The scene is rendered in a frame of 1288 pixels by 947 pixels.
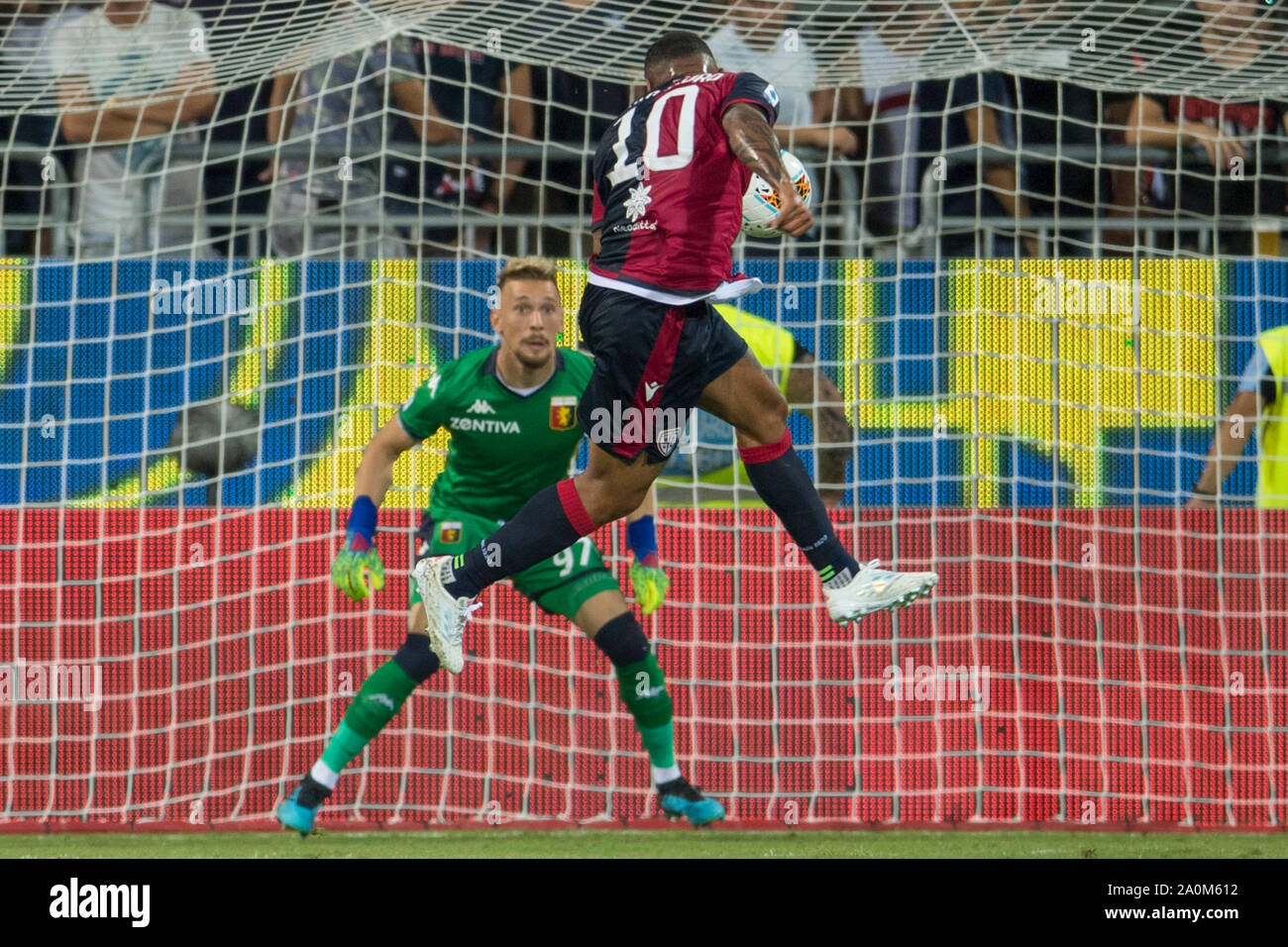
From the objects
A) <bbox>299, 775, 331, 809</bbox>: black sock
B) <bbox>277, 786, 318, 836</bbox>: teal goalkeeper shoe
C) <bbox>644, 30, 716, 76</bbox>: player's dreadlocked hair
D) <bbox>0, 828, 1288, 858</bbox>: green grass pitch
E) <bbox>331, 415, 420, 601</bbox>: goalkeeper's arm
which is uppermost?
<bbox>644, 30, 716, 76</bbox>: player's dreadlocked hair

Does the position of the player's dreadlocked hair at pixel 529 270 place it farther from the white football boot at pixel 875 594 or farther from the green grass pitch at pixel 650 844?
the green grass pitch at pixel 650 844

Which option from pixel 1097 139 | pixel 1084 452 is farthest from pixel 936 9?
pixel 1084 452

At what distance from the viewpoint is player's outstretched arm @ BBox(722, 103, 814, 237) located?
419 centimetres

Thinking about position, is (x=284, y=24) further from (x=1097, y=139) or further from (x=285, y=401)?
(x=1097, y=139)

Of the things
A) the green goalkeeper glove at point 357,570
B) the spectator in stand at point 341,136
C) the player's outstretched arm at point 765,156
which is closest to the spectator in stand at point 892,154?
the spectator in stand at point 341,136

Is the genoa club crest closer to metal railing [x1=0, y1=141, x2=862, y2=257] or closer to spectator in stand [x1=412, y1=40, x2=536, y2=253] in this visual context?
metal railing [x1=0, y1=141, x2=862, y2=257]

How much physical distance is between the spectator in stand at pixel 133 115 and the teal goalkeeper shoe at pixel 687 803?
2.55 m

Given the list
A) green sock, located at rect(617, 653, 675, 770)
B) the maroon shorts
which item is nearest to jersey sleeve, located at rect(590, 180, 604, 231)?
the maroon shorts

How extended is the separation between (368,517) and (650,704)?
1138 mm

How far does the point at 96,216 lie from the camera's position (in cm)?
788

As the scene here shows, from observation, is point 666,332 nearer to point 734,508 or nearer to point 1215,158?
point 734,508

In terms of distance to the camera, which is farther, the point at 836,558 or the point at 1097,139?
the point at 1097,139

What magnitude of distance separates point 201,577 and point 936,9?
11.8 feet

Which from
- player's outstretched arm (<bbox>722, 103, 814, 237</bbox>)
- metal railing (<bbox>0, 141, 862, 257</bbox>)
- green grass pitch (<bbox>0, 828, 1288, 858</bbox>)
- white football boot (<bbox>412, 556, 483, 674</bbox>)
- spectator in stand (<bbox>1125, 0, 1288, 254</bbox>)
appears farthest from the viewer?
spectator in stand (<bbox>1125, 0, 1288, 254</bbox>)
